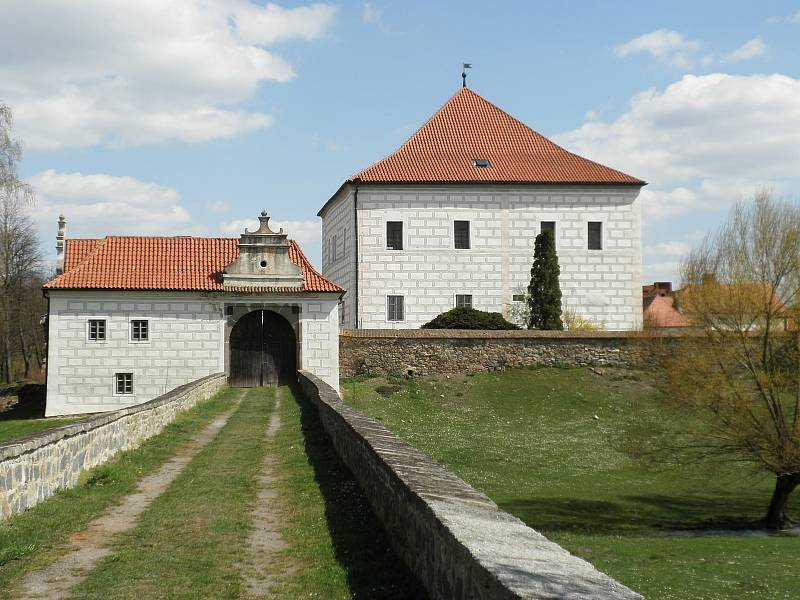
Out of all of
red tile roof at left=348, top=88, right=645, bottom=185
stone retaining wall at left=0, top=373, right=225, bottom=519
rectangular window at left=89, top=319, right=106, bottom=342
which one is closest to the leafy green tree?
red tile roof at left=348, top=88, right=645, bottom=185

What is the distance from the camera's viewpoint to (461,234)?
3809 cm

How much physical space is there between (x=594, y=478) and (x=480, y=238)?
732 inches

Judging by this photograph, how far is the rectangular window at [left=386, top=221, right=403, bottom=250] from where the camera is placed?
37.9m

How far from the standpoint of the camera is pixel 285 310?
98.9ft

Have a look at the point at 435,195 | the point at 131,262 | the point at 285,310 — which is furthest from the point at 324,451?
the point at 435,195

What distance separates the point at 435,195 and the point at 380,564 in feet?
106

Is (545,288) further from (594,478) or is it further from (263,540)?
(263,540)

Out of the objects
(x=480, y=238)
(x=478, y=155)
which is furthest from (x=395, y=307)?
(x=478, y=155)

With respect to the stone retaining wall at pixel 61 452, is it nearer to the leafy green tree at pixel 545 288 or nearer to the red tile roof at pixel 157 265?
the red tile roof at pixel 157 265

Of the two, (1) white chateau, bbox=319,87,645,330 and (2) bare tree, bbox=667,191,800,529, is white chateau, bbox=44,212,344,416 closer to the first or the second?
(1) white chateau, bbox=319,87,645,330

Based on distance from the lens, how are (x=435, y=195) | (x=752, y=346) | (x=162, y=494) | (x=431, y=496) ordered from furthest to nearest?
(x=435, y=195) < (x=752, y=346) < (x=162, y=494) < (x=431, y=496)

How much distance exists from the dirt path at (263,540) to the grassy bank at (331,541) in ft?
0.31

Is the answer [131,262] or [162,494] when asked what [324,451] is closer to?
[162,494]

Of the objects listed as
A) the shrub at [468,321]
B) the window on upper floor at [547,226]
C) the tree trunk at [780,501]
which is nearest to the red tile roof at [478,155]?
the window on upper floor at [547,226]
